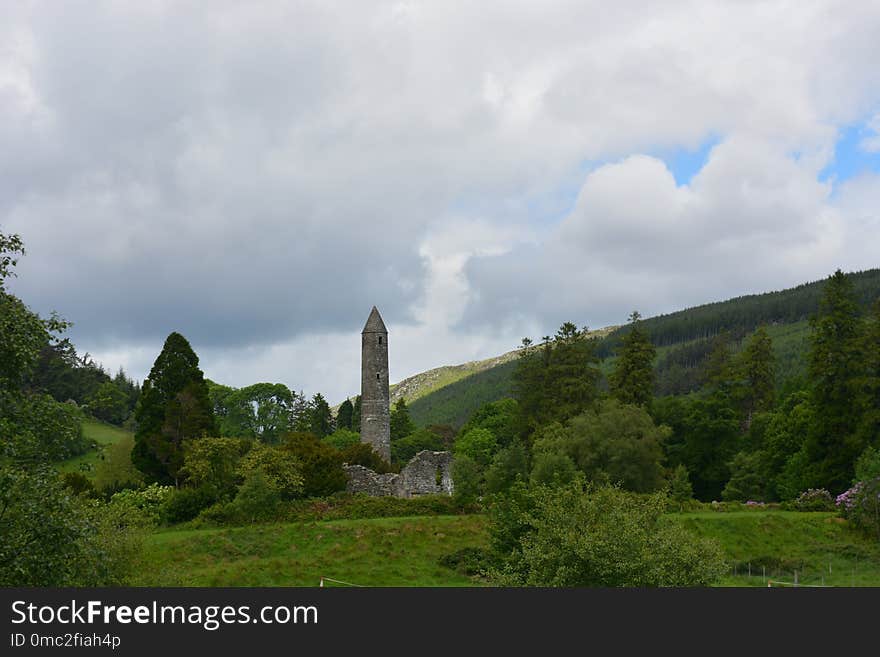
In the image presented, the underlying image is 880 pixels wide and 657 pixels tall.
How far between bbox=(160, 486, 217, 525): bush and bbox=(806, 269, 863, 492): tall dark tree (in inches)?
1338

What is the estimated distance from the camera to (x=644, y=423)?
5209 centimetres

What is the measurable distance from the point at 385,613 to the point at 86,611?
5.07 m

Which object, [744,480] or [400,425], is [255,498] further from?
[400,425]

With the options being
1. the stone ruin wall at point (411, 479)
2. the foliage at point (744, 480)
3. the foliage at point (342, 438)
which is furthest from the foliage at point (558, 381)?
the foliage at point (342, 438)

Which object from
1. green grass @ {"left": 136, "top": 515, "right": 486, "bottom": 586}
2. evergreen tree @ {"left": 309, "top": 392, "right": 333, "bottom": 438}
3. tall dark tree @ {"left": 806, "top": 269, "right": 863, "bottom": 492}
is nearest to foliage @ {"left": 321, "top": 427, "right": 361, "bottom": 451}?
evergreen tree @ {"left": 309, "top": 392, "right": 333, "bottom": 438}

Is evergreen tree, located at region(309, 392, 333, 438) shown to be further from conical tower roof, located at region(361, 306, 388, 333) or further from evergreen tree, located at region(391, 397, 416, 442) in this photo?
conical tower roof, located at region(361, 306, 388, 333)

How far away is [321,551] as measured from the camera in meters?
39.2

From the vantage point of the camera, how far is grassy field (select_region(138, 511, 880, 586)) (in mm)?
35031

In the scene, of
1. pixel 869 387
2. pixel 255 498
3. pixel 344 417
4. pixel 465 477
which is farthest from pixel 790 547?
pixel 344 417

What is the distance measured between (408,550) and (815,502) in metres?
22.5

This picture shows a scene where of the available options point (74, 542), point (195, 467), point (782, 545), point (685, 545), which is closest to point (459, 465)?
point (195, 467)

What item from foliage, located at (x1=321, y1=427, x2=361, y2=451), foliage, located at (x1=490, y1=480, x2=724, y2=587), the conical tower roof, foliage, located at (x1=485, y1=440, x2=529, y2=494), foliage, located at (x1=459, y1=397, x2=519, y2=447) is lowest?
foliage, located at (x1=490, y1=480, x2=724, y2=587)

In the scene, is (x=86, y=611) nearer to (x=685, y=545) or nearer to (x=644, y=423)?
(x=685, y=545)

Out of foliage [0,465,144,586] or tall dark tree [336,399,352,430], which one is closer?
foliage [0,465,144,586]
